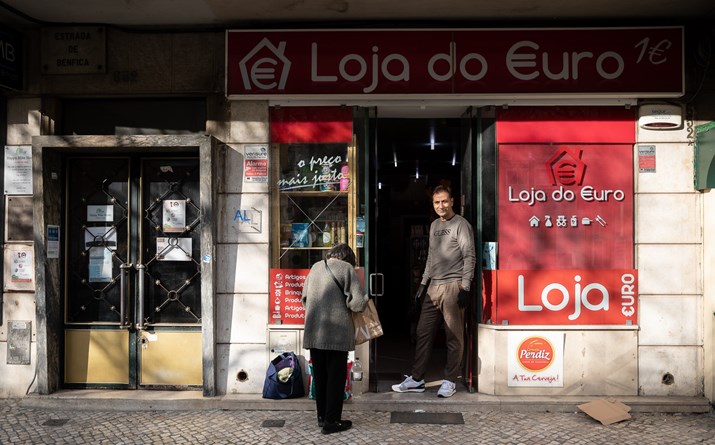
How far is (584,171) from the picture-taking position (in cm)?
592

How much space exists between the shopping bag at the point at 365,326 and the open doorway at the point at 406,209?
2440 millimetres

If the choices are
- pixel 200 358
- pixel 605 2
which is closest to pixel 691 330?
pixel 605 2

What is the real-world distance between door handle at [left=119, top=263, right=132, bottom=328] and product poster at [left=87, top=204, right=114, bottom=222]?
1.77 ft

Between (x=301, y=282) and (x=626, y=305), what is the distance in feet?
10.4

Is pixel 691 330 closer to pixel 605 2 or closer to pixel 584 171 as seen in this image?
pixel 584 171

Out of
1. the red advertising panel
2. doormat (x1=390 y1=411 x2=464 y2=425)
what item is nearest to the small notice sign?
the red advertising panel

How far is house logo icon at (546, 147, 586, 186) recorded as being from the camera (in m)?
5.91

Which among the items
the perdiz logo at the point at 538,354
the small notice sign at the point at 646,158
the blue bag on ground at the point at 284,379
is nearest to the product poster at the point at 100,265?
the blue bag on ground at the point at 284,379

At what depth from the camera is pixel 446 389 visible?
582 cm

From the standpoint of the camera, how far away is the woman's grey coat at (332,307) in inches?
194

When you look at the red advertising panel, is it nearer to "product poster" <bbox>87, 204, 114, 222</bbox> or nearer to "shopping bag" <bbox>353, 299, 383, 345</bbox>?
"shopping bag" <bbox>353, 299, 383, 345</bbox>

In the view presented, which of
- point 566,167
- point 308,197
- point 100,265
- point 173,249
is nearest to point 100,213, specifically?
point 100,265

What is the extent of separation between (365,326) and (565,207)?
2.35 m

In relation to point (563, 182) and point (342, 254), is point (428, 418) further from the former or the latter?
point (563, 182)
